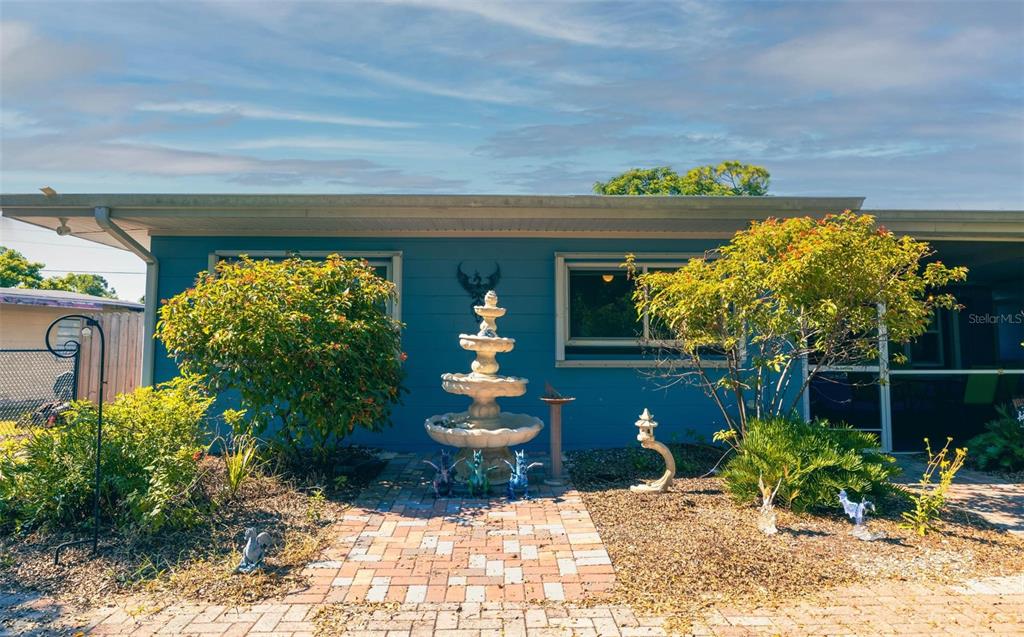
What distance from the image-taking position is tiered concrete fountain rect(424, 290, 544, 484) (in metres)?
5.34

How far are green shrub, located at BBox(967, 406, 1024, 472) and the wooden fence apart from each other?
11761mm

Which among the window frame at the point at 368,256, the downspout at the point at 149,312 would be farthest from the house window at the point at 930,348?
the downspout at the point at 149,312

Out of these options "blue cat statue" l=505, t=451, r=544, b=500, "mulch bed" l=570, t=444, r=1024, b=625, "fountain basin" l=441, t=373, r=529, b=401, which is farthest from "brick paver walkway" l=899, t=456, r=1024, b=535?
"fountain basin" l=441, t=373, r=529, b=401

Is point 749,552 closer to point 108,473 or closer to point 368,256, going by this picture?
point 108,473

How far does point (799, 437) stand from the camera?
481cm

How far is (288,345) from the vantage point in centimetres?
507

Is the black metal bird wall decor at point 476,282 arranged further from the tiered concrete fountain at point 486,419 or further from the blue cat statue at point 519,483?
the blue cat statue at point 519,483

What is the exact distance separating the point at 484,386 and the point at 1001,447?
5.87m

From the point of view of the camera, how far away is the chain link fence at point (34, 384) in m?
9.28

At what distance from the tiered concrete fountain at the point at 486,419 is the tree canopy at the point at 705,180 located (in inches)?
779

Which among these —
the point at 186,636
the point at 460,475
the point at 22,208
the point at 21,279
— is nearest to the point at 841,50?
the point at 460,475

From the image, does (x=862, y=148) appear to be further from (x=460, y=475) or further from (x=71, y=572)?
(x=71, y=572)

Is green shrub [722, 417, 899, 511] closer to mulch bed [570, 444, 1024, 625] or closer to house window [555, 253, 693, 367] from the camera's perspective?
mulch bed [570, 444, 1024, 625]

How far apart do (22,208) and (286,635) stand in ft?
20.1
